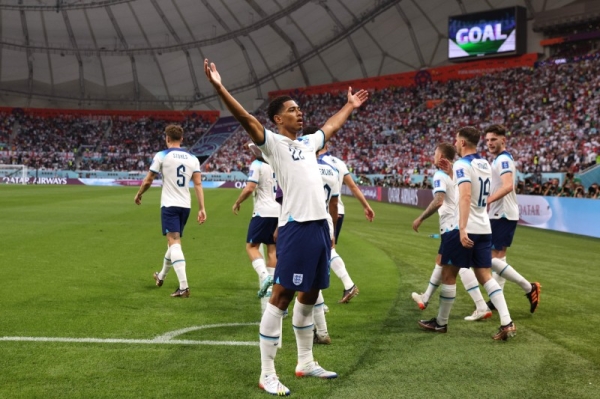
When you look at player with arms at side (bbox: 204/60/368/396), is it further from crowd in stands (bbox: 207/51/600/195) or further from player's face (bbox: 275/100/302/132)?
crowd in stands (bbox: 207/51/600/195)

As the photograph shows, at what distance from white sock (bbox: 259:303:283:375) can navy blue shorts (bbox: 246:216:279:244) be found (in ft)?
11.1

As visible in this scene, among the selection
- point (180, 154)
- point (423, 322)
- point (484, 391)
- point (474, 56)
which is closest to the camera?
point (484, 391)

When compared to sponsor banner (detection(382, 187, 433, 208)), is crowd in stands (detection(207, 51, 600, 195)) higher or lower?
higher

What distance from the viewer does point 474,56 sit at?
52.2m

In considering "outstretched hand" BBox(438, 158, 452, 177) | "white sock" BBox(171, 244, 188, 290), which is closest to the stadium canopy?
"outstretched hand" BBox(438, 158, 452, 177)

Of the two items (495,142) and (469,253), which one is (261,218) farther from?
(495,142)

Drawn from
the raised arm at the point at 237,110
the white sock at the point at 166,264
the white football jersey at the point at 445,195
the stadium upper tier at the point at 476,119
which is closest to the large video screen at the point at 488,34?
the stadium upper tier at the point at 476,119

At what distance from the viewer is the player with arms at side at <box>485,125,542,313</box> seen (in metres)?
7.86

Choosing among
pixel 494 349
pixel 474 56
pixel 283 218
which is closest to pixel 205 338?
pixel 283 218

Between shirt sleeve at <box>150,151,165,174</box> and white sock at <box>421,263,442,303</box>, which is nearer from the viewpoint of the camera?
white sock at <box>421,263,442,303</box>

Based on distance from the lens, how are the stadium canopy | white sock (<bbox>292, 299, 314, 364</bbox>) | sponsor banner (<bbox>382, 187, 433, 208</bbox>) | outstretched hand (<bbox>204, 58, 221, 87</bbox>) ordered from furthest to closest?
the stadium canopy, sponsor banner (<bbox>382, 187, 433, 208</bbox>), white sock (<bbox>292, 299, 314, 364</bbox>), outstretched hand (<bbox>204, 58, 221, 87</bbox>)

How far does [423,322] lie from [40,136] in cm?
7348

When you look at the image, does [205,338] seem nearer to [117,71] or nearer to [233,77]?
[233,77]

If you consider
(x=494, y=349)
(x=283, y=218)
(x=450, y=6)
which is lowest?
(x=494, y=349)
